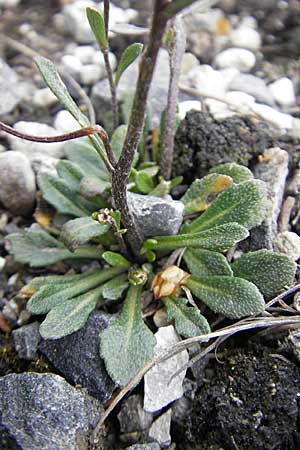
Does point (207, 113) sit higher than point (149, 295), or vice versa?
point (207, 113)

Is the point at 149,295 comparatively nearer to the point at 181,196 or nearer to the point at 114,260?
the point at 114,260

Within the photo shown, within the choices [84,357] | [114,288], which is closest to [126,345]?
[84,357]

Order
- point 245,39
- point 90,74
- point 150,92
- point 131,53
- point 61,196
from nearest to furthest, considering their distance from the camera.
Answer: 1. point 131,53
2. point 61,196
3. point 150,92
4. point 90,74
5. point 245,39

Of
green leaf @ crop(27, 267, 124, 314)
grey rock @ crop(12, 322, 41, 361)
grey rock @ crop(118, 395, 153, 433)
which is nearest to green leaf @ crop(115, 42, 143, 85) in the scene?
green leaf @ crop(27, 267, 124, 314)

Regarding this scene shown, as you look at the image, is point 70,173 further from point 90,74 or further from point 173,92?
point 90,74

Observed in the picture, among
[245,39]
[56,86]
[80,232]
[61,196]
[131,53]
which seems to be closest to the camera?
[56,86]

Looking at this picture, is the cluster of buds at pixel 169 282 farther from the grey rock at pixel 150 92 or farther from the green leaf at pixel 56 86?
the grey rock at pixel 150 92

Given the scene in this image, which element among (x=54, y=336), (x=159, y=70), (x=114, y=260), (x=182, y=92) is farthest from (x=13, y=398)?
(x=159, y=70)

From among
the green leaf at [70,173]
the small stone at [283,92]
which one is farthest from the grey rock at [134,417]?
the small stone at [283,92]
